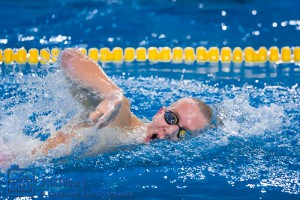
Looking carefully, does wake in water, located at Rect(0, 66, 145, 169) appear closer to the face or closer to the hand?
the face

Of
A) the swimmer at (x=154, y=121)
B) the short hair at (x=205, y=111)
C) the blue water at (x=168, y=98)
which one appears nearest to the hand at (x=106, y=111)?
the swimmer at (x=154, y=121)

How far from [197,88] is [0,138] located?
2.22m

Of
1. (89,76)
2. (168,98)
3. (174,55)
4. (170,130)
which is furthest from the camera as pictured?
(174,55)

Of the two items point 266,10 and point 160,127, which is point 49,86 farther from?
point 266,10

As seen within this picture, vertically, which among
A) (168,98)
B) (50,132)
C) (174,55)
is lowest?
(50,132)

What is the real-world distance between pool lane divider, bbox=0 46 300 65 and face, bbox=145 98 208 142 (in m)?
3.32

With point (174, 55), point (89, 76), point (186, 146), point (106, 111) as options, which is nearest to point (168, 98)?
point (186, 146)

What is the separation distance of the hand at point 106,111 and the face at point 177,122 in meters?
0.62

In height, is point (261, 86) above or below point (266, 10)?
below

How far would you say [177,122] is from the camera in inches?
102

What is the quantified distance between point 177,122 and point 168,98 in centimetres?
158

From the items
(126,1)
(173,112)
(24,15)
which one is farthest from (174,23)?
(173,112)

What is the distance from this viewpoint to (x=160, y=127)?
2609 mm

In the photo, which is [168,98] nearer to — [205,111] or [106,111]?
[205,111]
